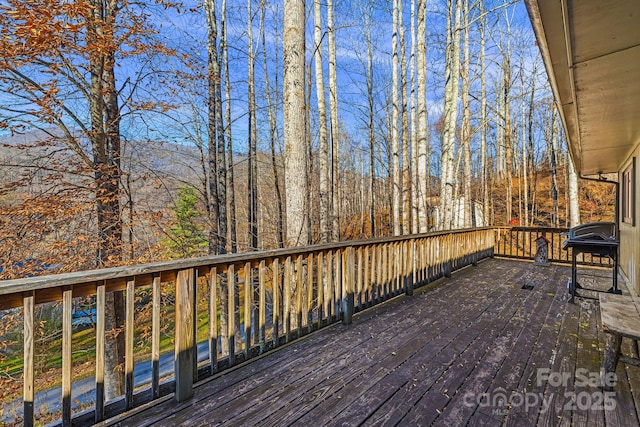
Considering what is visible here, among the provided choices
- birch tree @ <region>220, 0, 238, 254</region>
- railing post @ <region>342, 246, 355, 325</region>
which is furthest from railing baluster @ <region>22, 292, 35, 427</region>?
birch tree @ <region>220, 0, 238, 254</region>

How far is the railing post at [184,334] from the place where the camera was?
2029 mm

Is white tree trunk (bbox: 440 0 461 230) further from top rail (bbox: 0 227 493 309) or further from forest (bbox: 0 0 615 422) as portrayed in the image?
top rail (bbox: 0 227 493 309)

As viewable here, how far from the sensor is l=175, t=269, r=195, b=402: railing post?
2.03 m

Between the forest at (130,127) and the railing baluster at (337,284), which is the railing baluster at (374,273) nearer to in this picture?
the railing baluster at (337,284)

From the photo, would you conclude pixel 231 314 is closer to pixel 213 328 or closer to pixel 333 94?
pixel 213 328

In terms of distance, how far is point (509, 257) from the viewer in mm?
8570

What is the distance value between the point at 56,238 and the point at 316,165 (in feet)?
40.2

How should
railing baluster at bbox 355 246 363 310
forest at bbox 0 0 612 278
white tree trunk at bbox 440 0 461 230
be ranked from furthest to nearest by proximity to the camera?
white tree trunk at bbox 440 0 461 230, forest at bbox 0 0 612 278, railing baluster at bbox 355 246 363 310

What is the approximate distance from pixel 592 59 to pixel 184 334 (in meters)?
3.23

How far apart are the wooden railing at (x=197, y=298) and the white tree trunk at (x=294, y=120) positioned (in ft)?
2.37

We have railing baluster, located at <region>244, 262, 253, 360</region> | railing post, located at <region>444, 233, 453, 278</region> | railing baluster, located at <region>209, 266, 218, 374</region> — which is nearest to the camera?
railing baluster, located at <region>209, 266, 218, 374</region>

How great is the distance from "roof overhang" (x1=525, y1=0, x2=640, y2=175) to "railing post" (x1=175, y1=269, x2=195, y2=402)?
2.45 metres

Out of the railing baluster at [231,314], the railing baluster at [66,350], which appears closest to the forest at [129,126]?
the railing baluster at [231,314]

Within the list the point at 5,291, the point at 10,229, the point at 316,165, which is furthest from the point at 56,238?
the point at 316,165
